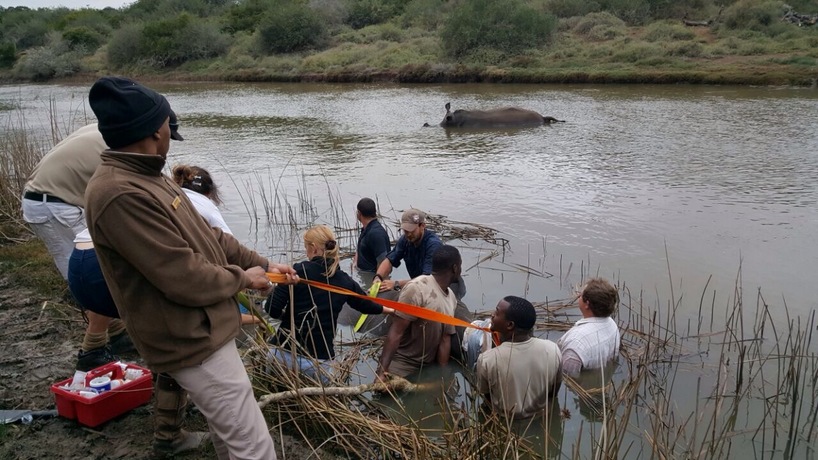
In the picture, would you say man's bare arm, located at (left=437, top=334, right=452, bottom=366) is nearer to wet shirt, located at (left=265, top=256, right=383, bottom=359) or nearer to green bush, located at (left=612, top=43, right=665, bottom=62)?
wet shirt, located at (left=265, top=256, right=383, bottom=359)

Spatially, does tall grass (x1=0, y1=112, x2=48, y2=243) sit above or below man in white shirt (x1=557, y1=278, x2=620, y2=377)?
above

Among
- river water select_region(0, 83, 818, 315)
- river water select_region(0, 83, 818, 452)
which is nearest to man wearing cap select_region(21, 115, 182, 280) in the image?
river water select_region(0, 83, 818, 452)

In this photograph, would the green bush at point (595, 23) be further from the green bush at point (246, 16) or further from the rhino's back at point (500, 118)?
the green bush at point (246, 16)

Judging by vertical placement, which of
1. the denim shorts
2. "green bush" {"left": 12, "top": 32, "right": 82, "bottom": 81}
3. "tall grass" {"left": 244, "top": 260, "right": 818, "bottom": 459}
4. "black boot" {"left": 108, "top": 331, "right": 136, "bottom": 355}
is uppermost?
"green bush" {"left": 12, "top": 32, "right": 82, "bottom": 81}

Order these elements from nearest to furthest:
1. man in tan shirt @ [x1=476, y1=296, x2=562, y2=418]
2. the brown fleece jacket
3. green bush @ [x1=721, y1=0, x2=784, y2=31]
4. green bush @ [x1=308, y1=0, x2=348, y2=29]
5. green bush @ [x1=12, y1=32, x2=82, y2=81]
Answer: the brown fleece jacket
man in tan shirt @ [x1=476, y1=296, x2=562, y2=418]
green bush @ [x1=721, y1=0, x2=784, y2=31]
green bush @ [x1=12, y1=32, x2=82, y2=81]
green bush @ [x1=308, y1=0, x2=348, y2=29]

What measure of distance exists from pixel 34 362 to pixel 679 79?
84.2ft

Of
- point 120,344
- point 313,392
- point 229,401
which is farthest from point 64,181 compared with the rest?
point 229,401

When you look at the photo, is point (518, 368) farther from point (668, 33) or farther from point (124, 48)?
point (124, 48)

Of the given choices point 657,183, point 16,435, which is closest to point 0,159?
point 16,435

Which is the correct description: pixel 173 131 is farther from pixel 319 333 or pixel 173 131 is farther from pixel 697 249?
pixel 697 249

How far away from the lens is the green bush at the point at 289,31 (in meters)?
49.9

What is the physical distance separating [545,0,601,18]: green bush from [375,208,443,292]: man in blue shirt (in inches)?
1635

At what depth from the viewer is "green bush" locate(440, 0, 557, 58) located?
37188mm

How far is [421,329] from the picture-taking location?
4945 millimetres
